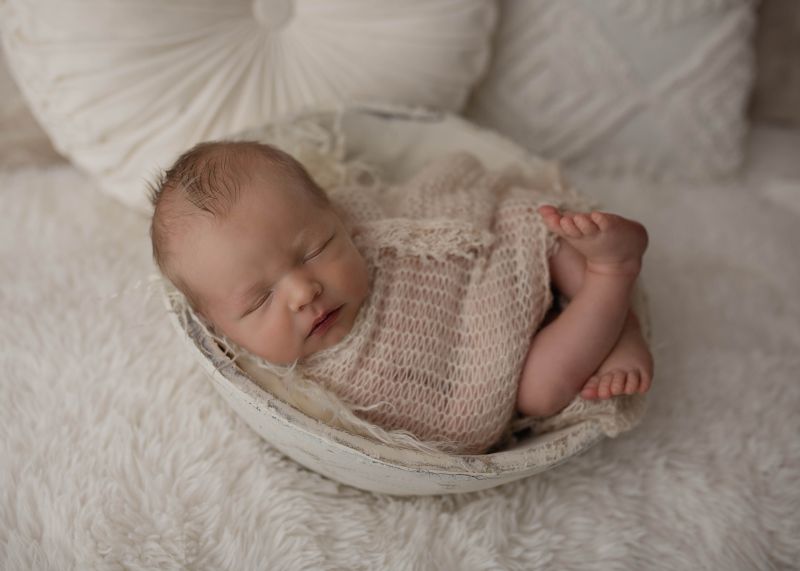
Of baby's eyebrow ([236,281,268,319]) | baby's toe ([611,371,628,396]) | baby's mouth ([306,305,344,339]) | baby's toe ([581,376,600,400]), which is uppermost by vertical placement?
baby's eyebrow ([236,281,268,319])

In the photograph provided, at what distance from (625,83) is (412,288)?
0.64 m

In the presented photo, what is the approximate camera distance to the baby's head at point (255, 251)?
2.52 ft

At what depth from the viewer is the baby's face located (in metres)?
0.77

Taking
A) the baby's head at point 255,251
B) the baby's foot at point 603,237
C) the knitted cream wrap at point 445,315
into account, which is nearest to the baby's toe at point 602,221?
the baby's foot at point 603,237

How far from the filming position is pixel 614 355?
2.87ft

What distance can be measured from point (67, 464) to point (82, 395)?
0.33ft

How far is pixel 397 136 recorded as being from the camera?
43.8 inches

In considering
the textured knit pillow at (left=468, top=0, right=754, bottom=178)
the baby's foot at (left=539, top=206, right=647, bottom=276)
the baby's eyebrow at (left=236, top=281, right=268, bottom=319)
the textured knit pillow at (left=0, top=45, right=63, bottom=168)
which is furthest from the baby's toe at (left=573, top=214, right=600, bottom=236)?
the textured knit pillow at (left=0, top=45, right=63, bottom=168)

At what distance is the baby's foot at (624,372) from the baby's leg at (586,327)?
11 mm

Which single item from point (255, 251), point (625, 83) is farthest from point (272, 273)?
point (625, 83)

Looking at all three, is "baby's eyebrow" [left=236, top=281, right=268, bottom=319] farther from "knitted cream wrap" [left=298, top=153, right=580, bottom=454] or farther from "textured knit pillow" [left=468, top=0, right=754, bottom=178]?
"textured knit pillow" [left=468, top=0, right=754, bottom=178]

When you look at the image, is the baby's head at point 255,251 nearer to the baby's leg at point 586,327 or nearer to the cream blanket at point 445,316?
the cream blanket at point 445,316

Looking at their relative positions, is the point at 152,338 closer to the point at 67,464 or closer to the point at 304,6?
the point at 67,464

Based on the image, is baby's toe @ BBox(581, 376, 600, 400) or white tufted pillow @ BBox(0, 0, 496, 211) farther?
white tufted pillow @ BBox(0, 0, 496, 211)
